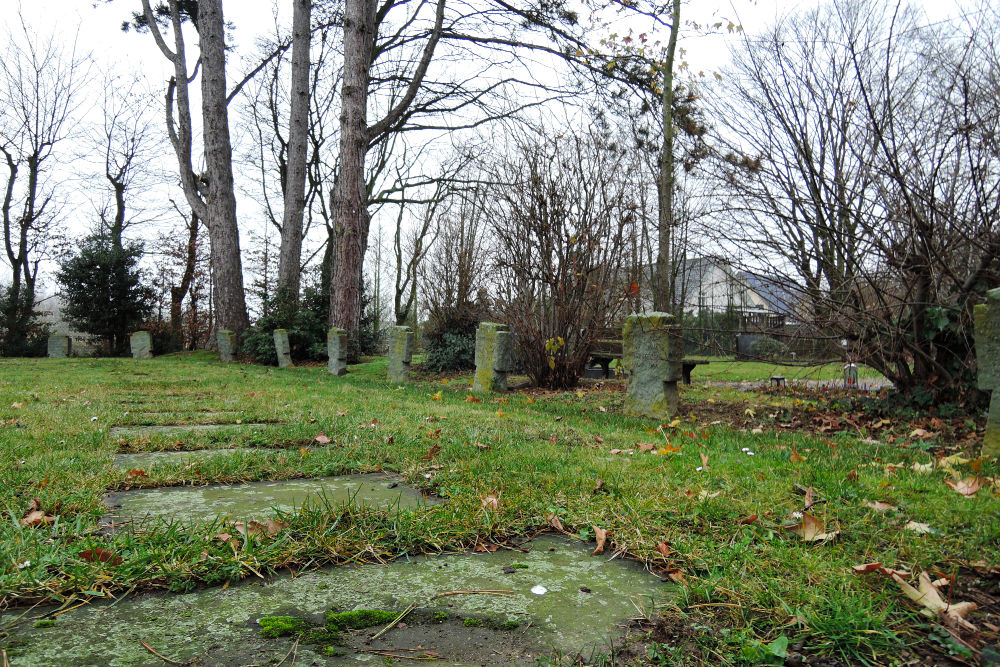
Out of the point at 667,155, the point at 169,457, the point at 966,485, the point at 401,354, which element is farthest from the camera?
the point at 667,155

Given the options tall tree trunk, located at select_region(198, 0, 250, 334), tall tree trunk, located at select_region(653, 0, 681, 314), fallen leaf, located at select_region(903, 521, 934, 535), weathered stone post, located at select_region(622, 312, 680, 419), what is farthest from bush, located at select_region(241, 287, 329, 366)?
fallen leaf, located at select_region(903, 521, 934, 535)

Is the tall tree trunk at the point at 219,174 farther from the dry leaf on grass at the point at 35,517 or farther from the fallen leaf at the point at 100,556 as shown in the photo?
the fallen leaf at the point at 100,556

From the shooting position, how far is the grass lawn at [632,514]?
4.67ft

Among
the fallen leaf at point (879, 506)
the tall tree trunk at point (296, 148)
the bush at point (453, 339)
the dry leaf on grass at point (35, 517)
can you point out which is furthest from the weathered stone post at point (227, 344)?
the fallen leaf at point (879, 506)

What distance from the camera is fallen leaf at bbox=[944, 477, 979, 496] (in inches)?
97.1

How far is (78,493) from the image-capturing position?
2.27 meters

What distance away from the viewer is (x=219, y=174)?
1520cm

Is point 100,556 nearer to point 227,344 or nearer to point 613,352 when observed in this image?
point 613,352

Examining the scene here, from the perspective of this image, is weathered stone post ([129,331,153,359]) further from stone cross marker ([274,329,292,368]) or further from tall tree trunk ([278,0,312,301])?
stone cross marker ([274,329,292,368])

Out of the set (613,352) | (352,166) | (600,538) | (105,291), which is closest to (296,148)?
(352,166)

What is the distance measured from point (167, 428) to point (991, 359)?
570 centimetres

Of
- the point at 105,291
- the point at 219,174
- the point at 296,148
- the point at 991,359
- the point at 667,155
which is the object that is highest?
the point at 296,148

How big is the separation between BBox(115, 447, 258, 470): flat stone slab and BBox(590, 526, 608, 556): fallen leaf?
2120 millimetres

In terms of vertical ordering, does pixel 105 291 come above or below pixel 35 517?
above
